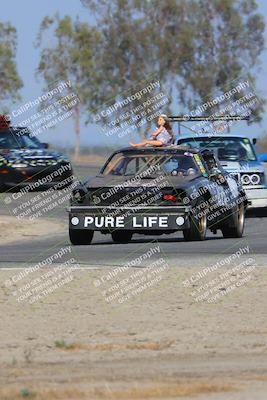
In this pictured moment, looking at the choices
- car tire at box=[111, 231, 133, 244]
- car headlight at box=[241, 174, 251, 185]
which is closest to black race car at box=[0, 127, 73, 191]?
car headlight at box=[241, 174, 251, 185]

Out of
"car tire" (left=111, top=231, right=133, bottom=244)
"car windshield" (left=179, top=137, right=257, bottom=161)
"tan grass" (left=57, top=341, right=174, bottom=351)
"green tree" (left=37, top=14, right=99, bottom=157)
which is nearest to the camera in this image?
"tan grass" (left=57, top=341, right=174, bottom=351)

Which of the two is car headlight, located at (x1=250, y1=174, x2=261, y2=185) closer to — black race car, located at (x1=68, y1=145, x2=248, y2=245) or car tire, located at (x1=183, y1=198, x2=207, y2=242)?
black race car, located at (x1=68, y1=145, x2=248, y2=245)

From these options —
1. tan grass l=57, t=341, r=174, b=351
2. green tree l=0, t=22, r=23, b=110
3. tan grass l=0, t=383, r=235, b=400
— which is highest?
tan grass l=0, t=383, r=235, b=400

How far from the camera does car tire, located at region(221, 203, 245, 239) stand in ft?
68.4

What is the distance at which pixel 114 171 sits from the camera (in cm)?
1986

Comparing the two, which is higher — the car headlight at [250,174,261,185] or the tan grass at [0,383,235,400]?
the tan grass at [0,383,235,400]

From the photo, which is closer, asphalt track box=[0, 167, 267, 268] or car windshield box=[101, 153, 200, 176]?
asphalt track box=[0, 167, 267, 268]

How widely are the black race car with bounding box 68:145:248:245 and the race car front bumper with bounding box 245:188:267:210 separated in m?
4.15

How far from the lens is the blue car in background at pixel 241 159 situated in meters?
24.8

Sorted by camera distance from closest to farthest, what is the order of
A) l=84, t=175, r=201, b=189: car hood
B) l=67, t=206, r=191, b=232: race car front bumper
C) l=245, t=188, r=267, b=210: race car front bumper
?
l=67, t=206, r=191, b=232: race car front bumper → l=84, t=175, r=201, b=189: car hood → l=245, t=188, r=267, b=210: race car front bumper

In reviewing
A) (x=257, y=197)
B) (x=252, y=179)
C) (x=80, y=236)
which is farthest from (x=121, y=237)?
(x=252, y=179)

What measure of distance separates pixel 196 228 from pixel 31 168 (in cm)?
1186

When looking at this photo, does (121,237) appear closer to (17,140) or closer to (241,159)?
(241,159)

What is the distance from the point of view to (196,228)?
63.7 ft
